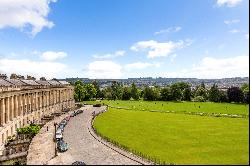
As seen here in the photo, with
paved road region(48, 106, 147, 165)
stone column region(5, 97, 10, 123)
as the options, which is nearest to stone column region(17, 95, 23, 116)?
stone column region(5, 97, 10, 123)

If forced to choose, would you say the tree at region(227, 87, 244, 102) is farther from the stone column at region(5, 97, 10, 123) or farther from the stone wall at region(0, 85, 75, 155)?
the stone column at region(5, 97, 10, 123)

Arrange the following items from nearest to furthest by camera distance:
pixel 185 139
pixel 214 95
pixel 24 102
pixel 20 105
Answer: pixel 185 139
pixel 20 105
pixel 24 102
pixel 214 95

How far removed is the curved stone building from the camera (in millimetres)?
78188

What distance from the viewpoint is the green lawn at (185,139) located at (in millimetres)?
50409

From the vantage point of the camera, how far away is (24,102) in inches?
3844

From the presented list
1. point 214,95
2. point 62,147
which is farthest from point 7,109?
point 214,95

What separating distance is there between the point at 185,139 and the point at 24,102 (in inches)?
1976

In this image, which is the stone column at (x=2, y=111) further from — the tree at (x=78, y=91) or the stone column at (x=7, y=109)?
the tree at (x=78, y=91)

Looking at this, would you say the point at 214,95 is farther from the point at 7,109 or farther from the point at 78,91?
the point at 7,109

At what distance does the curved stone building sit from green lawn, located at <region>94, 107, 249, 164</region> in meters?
20.5

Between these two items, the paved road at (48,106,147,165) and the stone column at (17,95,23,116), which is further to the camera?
the stone column at (17,95,23,116)

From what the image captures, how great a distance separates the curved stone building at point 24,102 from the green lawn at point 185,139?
67.2 ft

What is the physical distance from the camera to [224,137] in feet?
236

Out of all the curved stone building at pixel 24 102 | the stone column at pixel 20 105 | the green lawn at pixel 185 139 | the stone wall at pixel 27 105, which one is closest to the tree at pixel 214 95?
the stone wall at pixel 27 105
